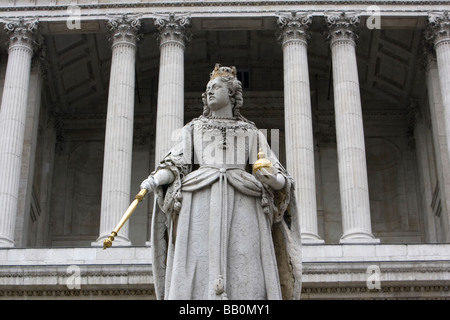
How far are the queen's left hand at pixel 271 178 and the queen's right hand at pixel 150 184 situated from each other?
106cm

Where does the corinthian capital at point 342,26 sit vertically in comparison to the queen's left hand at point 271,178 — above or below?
above

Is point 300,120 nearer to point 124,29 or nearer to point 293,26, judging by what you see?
point 293,26

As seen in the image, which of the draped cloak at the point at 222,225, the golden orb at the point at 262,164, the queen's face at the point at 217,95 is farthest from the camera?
the queen's face at the point at 217,95

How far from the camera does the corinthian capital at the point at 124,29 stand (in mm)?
35403

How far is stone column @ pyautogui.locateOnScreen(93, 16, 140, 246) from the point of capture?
3156 cm

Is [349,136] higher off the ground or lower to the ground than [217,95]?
higher

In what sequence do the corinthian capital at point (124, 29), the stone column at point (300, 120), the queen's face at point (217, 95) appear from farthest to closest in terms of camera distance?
the corinthian capital at point (124, 29)
the stone column at point (300, 120)
the queen's face at point (217, 95)

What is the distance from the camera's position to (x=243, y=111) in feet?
140

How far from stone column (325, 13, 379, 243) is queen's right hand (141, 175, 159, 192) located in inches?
855

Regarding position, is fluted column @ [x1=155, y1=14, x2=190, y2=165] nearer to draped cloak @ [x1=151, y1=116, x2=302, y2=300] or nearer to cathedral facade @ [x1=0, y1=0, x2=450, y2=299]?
cathedral facade @ [x1=0, y1=0, x2=450, y2=299]

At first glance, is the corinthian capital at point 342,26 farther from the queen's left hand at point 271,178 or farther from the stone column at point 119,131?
the queen's left hand at point 271,178

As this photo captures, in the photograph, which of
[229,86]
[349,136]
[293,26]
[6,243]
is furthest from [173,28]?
[229,86]

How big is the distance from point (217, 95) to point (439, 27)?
1042 inches

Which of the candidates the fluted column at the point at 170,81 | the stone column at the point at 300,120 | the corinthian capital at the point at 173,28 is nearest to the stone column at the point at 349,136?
the stone column at the point at 300,120
